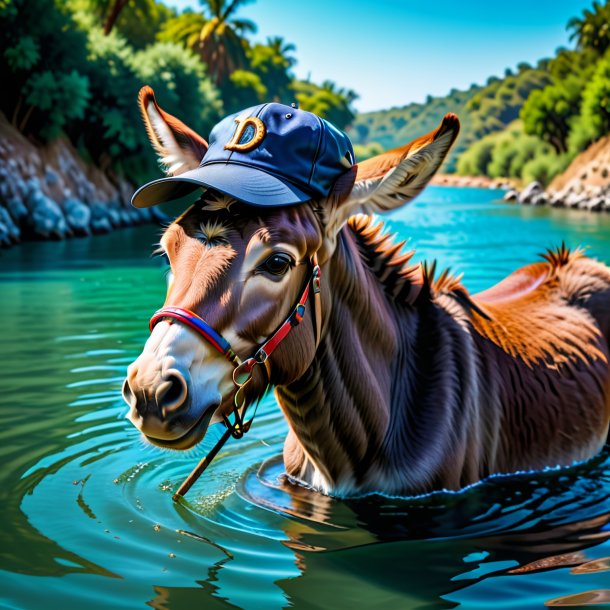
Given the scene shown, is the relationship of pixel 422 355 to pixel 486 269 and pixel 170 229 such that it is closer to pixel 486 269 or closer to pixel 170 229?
pixel 170 229

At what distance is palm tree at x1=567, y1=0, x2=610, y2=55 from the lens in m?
75.0

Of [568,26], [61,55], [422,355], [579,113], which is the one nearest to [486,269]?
[422,355]

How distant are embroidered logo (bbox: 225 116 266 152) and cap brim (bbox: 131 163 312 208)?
11 centimetres

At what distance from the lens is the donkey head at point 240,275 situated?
279 centimetres

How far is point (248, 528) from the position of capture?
3.89m

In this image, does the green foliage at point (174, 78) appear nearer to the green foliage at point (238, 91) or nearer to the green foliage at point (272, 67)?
the green foliage at point (238, 91)

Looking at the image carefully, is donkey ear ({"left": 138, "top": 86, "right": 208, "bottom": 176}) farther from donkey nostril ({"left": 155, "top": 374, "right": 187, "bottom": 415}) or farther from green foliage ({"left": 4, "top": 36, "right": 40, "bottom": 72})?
green foliage ({"left": 4, "top": 36, "right": 40, "bottom": 72})

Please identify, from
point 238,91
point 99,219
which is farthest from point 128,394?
point 238,91

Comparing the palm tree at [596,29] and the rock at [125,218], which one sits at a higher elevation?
the palm tree at [596,29]

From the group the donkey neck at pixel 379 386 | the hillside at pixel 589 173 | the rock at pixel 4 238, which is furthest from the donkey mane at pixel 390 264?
the hillside at pixel 589 173

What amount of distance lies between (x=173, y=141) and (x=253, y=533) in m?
1.93

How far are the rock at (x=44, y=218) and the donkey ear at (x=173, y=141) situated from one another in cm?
2165

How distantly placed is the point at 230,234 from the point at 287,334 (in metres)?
0.48

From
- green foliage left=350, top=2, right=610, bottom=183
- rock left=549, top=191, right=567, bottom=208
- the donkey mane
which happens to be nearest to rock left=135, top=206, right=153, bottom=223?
green foliage left=350, top=2, right=610, bottom=183
